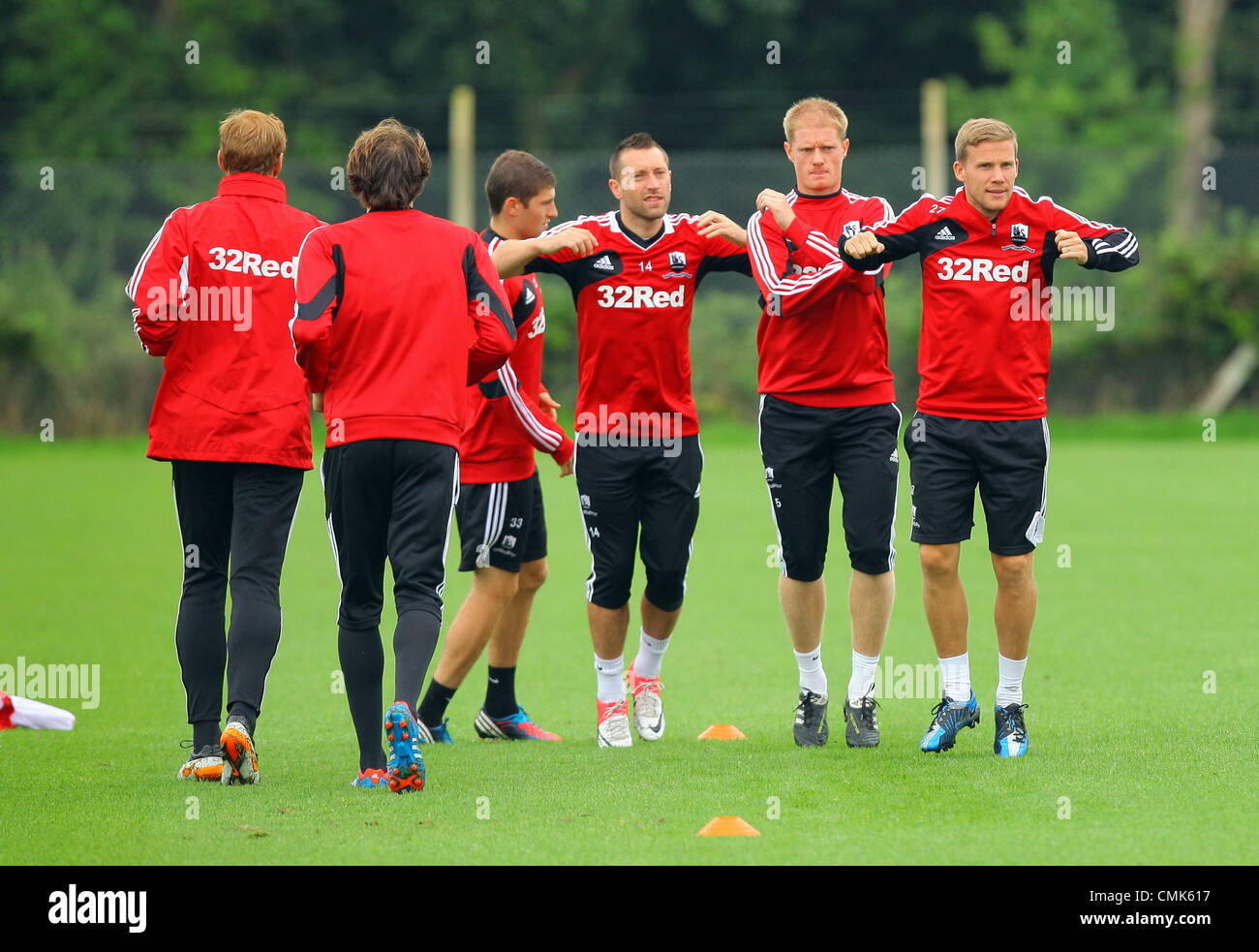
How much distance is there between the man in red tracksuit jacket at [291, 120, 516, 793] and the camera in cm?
586

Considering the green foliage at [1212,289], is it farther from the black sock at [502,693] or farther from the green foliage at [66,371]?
the black sock at [502,693]

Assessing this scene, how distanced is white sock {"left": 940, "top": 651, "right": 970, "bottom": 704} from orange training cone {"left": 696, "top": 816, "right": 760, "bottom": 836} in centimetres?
155

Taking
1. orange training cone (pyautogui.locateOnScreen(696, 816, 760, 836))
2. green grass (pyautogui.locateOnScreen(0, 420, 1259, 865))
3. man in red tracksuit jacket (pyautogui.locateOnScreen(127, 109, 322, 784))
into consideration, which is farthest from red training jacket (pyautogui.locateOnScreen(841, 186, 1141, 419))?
man in red tracksuit jacket (pyautogui.locateOnScreen(127, 109, 322, 784))

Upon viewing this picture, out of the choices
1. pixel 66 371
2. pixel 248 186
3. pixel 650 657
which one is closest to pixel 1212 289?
pixel 66 371

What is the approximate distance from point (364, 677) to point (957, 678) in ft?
7.21

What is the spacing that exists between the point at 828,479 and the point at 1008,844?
2.15 metres

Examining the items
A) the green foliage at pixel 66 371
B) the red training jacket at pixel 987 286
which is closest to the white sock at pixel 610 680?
the red training jacket at pixel 987 286

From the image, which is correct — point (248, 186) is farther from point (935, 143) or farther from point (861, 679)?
point (935, 143)

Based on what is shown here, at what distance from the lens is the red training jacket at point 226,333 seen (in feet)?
Answer: 20.5

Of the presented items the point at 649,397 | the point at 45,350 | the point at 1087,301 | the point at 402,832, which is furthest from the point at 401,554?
the point at 1087,301

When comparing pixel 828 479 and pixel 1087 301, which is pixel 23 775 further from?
pixel 1087 301

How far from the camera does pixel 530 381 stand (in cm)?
722

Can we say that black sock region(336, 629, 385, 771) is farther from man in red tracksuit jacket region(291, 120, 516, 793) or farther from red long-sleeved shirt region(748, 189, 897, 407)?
red long-sleeved shirt region(748, 189, 897, 407)

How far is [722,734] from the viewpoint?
23.5 feet
